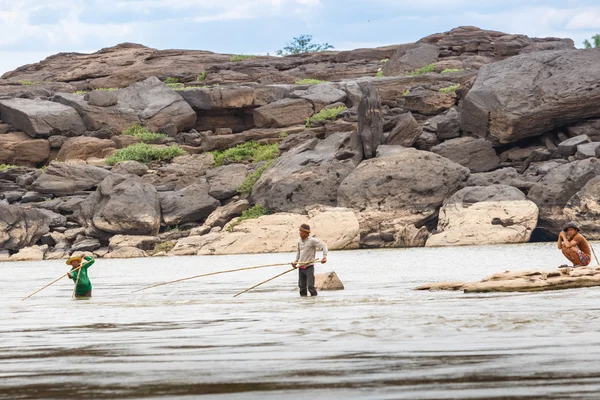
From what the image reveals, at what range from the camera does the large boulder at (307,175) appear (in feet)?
143

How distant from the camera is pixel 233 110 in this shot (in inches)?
2522

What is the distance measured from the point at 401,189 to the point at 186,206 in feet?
31.6

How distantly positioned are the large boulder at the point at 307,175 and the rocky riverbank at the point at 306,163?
0.09 meters

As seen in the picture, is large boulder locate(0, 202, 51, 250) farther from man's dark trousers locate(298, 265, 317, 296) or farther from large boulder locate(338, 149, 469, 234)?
man's dark trousers locate(298, 265, 317, 296)

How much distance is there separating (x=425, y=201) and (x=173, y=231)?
35.0 ft

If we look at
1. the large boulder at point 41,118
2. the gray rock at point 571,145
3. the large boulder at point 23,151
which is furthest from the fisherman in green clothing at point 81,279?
the large boulder at point 41,118

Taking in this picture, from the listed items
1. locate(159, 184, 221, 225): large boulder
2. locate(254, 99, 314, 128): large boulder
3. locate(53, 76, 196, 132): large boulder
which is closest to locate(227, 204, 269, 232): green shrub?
locate(159, 184, 221, 225): large boulder

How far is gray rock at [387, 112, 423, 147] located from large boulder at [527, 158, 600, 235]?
29.9ft

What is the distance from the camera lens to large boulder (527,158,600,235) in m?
39.9

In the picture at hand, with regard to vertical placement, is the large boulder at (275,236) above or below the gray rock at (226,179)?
below

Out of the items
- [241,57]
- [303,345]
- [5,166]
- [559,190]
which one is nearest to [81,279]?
[303,345]

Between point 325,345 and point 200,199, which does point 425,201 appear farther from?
point 325,345

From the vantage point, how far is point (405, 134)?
1921 inches

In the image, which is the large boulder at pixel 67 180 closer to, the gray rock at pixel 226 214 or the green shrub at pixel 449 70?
the gray rock at pixel 226 214
